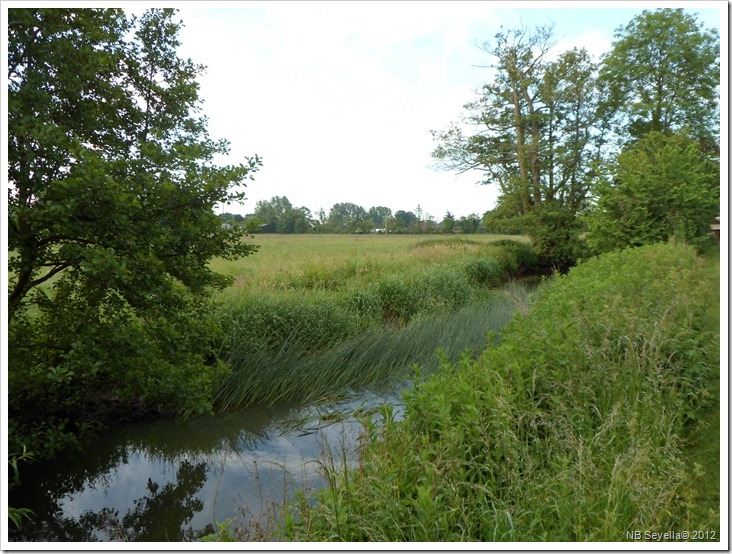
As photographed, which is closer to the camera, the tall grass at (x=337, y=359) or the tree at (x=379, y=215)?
the tall grass at (x=337, y=359)

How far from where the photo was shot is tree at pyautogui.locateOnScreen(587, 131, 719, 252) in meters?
12.4

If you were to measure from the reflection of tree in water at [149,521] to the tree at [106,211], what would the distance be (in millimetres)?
933

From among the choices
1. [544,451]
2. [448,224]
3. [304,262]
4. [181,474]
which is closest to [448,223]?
[448,224]

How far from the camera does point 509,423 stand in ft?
9.80

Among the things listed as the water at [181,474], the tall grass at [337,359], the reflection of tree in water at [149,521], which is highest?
the tall grass at [337,359]

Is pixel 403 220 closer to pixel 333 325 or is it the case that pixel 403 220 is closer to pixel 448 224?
pixel 448 224

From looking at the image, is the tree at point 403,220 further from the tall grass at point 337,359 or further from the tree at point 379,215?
the tall grass at point 337,359

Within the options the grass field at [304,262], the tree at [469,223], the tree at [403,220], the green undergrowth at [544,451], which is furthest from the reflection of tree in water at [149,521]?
the tree at [469,223]

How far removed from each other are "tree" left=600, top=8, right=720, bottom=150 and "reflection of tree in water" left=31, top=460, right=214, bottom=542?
1336 centimetres

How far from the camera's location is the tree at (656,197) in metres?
12.4

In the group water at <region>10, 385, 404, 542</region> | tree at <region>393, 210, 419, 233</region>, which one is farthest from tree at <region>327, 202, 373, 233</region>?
water at <region>10, 385, 404, 542</region>

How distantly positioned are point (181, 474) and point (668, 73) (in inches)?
721

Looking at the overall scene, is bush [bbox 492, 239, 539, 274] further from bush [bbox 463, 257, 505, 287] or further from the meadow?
the meadow

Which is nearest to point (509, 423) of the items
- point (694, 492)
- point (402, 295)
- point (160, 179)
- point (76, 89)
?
point (694, 492)
